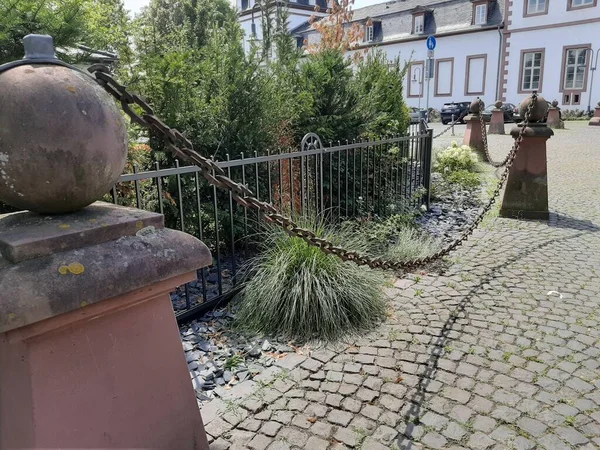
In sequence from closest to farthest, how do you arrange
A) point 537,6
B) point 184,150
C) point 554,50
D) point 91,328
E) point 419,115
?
point 91,328, point 184,150, point 419,115, point 554,50, point 537,6

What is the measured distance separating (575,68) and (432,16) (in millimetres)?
12100

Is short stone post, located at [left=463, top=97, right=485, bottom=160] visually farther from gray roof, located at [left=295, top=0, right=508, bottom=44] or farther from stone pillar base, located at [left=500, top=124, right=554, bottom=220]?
gray roof, located at [left=295, top=0, right=508, bottom=44]

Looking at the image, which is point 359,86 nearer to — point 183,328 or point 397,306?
point 397,306

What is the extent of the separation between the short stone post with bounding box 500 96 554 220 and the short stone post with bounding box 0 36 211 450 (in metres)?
5.64

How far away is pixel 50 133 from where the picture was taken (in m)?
1.38

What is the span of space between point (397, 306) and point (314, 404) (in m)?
1.47

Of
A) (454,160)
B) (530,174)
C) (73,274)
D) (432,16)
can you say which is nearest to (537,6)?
(432,16)

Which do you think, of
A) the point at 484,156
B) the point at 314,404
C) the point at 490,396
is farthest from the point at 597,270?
the point at 484,156

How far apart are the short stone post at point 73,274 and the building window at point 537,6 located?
115ft

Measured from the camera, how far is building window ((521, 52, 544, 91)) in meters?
30.9

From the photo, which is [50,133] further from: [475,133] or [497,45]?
[497,45]

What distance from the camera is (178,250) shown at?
63.8 inches

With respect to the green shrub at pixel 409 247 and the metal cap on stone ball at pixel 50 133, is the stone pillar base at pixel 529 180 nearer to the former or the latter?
the green shrub at pixel 409 247

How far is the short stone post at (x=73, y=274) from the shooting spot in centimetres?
136
